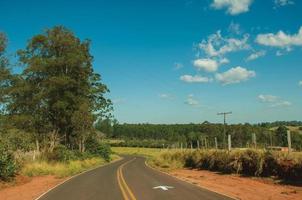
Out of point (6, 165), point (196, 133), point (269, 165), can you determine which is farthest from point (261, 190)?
point (196, 133)

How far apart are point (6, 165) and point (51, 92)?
24.4 meters

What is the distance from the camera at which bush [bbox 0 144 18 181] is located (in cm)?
2509

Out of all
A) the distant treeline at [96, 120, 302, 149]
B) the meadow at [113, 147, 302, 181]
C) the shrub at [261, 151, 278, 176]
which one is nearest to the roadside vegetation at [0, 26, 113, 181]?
the meadow at [113, 147, 302, 181]

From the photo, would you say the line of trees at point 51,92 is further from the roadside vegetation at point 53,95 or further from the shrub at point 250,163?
the shrub at point 250,163

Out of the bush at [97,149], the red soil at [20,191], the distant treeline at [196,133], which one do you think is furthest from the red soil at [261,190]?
the distant treeline at [196,133]

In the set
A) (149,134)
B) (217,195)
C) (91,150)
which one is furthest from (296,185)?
(149,134)

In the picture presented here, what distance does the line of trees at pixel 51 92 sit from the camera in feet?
158

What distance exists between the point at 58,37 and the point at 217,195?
39.2 metres

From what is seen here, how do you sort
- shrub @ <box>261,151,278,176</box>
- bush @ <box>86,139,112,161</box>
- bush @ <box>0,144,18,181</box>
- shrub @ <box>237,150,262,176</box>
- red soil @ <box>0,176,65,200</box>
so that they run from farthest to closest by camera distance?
1. bush @ <box>86,139,112,161</box>
2. bush @ <box>0,144,18,181</box>
3. shrub @ <box>237,150,262,176</box>
4. shrub @ <box>261,151,278,176</box>
5. red soil @ <box>0,176,65,200</box>

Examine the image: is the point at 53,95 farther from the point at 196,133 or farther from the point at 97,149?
the point at 196,133

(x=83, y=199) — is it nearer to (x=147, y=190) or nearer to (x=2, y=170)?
(x=147, y=190)

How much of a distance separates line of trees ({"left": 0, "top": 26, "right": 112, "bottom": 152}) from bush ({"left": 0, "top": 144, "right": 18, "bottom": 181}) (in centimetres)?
1981

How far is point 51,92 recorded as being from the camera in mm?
48938

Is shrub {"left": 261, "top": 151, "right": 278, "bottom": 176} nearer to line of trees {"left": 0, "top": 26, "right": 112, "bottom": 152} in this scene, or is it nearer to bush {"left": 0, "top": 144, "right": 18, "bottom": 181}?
bush {"left": 0, "top": 144, "right": 18, "bottom": 181}
